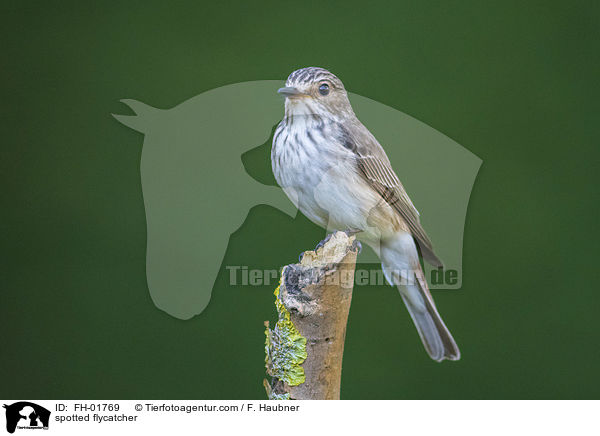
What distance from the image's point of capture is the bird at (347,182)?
2.33 metres

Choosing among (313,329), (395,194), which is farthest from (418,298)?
(313,329)

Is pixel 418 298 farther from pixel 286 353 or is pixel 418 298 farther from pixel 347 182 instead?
pixel 286 353

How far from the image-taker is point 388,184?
102 inches

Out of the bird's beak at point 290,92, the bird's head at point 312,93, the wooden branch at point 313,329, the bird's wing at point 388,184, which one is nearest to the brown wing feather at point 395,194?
the bird's wing at point 388,184

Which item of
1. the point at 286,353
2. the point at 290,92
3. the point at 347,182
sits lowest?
the point at 286,353

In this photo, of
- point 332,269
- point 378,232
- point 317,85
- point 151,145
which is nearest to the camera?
→ point 332,269

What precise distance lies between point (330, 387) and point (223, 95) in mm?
1598

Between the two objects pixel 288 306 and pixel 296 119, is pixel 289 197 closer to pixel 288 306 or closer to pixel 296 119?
pixel 296 119

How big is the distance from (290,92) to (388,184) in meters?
0.60

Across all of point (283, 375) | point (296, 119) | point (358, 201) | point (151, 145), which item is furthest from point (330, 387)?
point (151, 145)

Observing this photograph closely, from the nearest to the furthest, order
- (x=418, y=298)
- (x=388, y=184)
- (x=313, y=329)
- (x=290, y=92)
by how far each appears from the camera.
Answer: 1. (x=313, y=329)
2. (x=290, y=92)
3. (x=388, y=184)
4. (x=418, y=298)

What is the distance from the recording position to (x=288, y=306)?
6.11 ft

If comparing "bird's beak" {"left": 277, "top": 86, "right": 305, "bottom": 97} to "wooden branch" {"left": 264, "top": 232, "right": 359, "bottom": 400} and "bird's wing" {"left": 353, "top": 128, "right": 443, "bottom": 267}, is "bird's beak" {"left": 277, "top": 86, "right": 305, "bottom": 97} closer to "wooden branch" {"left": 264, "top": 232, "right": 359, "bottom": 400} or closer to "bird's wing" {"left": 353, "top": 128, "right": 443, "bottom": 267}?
"bird's wing" {"left": 353, "top": 128, "right": 443, "bottom": 267}

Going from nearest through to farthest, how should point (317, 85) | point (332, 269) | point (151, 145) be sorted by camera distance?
point (332, 269) → point (317, 85) → point (151, 145)
